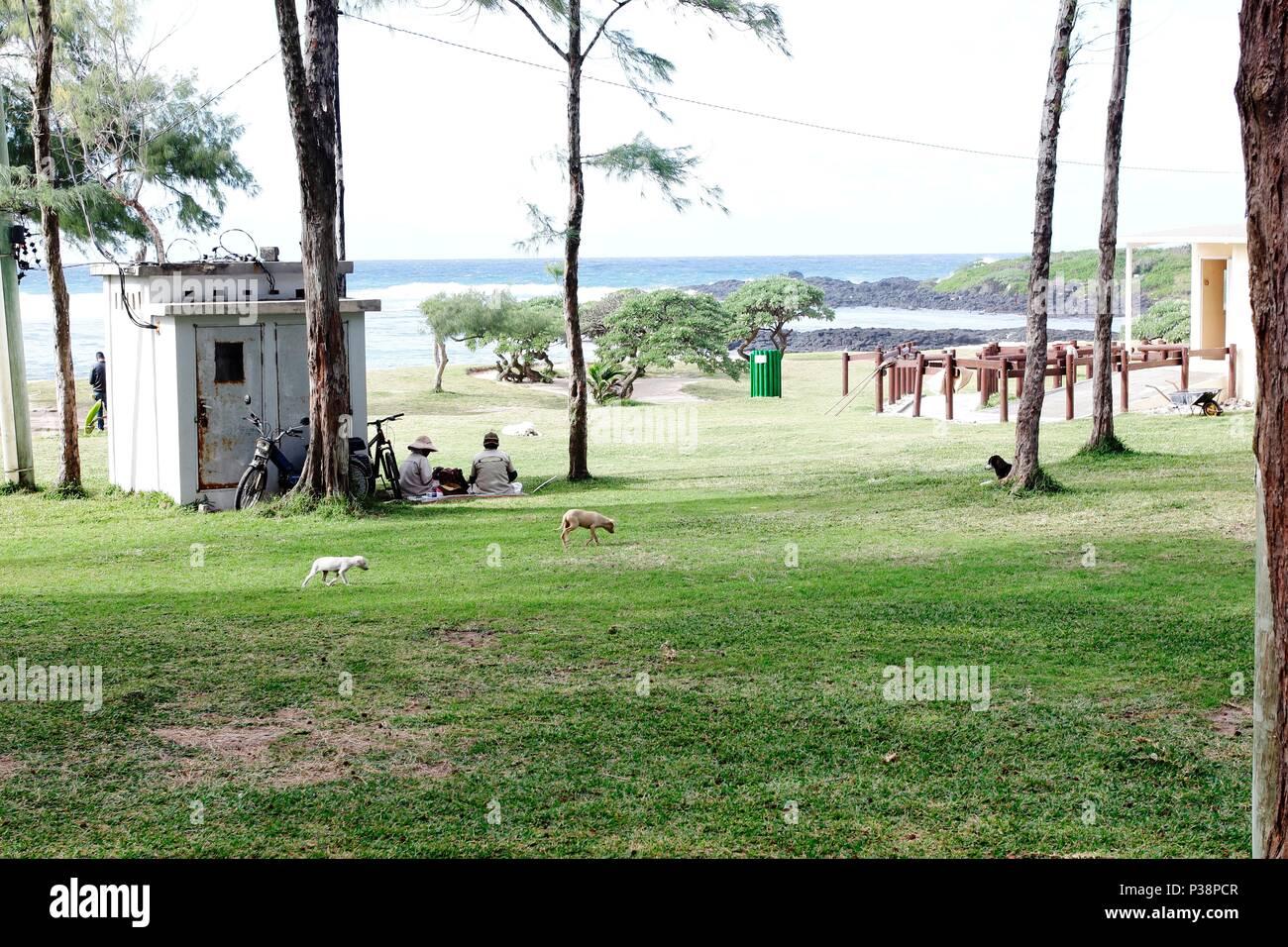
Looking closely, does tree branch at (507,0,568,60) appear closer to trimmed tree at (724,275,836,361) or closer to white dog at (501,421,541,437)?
white dog at (501,421,541,437)

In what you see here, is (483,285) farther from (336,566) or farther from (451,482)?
(336,566)

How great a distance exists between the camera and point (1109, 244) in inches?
680

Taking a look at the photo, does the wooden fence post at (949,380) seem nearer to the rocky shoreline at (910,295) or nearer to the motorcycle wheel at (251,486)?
the motorcycle wheel at (251,486)

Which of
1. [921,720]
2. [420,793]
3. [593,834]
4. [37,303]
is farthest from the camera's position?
[37,303]

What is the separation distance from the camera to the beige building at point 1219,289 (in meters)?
23.0

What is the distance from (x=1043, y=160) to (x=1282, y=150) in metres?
11.5

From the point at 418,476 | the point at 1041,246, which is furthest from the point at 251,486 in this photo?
the point at 1041,246

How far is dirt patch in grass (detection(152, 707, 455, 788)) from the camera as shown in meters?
6.04

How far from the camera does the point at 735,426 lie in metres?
24.3

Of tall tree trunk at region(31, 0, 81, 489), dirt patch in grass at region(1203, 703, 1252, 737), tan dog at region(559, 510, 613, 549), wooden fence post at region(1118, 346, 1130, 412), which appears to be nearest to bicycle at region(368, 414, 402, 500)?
tall tree trunk at region(31, 0, 81, 489)
